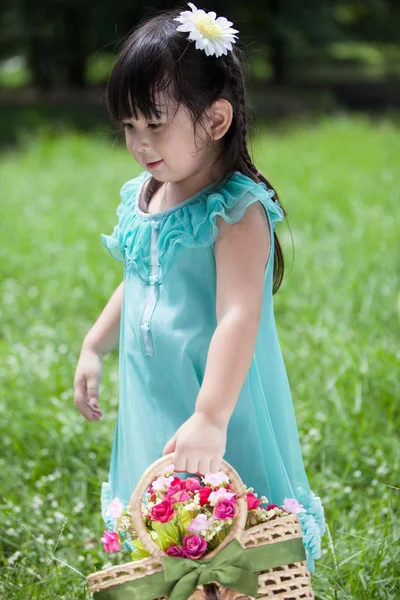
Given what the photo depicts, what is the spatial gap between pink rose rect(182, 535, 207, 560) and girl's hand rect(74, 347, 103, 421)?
0.56 meters

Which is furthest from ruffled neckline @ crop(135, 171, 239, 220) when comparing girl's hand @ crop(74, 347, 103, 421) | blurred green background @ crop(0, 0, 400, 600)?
girl's hand @ crop(74, 347, 103, 421)

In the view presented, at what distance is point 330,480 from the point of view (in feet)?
8.96

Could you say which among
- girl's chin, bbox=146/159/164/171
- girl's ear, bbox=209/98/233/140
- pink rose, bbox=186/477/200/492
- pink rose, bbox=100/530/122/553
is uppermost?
girl's ear, bbox=209/98/233/140

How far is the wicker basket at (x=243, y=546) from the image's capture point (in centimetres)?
151

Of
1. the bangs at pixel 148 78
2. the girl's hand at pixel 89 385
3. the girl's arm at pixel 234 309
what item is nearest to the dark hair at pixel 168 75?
the bangs at pixel 148 78

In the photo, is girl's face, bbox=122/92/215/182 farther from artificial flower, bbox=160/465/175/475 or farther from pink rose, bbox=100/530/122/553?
pink rose, bbox=100/530/122/553

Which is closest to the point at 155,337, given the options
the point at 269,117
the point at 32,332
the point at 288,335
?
the point at 288,335

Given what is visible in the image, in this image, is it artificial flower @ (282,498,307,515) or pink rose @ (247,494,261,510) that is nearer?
pink rose @ (247,494,261,510)

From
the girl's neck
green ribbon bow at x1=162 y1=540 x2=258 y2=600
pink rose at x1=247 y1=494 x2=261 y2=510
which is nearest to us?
green ribbon bow at x1=162 y1=540 x2=258 y2=600

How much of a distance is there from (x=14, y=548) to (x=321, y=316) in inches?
74.0

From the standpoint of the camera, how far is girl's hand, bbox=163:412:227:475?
1.54m

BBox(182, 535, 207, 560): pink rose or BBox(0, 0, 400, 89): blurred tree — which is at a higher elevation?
BBox(0, 0, 400, 89): blurred tree

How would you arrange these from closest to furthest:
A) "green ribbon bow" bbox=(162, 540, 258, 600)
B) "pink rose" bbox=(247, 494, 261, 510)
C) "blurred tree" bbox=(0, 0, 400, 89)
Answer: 1. "green ribbon bow" bbox=(162, 540, 258, 600)
2. "pink rose" bbox=(247, 494, 261, 510)
3. "blurred tree" bbox=(0, 0, 400, 89)

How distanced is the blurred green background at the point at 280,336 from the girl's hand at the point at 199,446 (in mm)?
568
